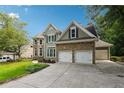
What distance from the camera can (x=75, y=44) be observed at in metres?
13.7

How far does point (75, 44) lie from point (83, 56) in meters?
1.07

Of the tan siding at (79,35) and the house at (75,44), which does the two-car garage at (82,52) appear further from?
the tan siding at (79,35)

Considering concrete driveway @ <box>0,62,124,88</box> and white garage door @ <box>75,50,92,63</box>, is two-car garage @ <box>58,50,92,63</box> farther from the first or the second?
concrete driveway @ <box>0,62,124,88</box>

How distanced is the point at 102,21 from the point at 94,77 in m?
4.19

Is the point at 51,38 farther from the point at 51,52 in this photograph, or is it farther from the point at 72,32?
the point at 72,32

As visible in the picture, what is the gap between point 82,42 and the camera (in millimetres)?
13312

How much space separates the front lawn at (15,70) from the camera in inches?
351

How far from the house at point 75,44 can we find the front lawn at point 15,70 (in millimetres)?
3011

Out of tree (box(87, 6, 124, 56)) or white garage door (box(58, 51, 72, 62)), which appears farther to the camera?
white garage door (box(58, 51, 72, 62))

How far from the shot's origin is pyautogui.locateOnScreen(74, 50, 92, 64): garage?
12768 mm

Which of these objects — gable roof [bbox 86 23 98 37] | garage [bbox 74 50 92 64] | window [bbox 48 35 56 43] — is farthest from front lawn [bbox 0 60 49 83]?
window [bbox 48 35 56 43]

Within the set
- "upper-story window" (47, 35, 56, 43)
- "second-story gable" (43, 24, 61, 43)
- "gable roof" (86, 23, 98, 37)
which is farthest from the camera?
"upper-story window" (47, 35, 56, 43)

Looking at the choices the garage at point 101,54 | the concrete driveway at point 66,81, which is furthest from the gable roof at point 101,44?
the concrete driveway at point 66,81
